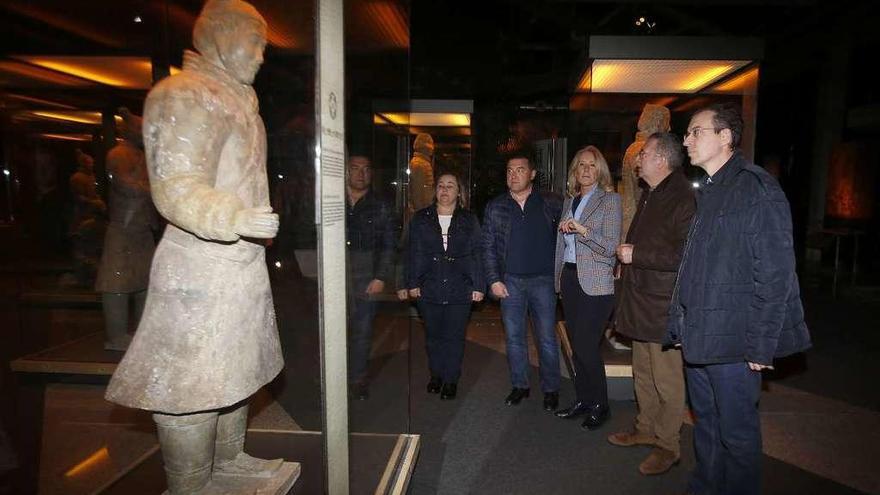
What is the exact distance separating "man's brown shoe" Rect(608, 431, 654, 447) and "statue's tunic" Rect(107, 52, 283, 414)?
2.36 m

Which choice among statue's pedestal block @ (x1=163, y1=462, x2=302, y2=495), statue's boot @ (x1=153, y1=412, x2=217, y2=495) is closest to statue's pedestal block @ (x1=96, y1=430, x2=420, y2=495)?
statue's pedestal block @ (x1=163, y1=462, x2=302, y2=495)

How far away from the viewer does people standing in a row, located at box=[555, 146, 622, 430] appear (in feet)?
10.3

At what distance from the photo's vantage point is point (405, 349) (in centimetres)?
256

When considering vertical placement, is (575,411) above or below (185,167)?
below

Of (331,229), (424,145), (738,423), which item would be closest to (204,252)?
(331,229)

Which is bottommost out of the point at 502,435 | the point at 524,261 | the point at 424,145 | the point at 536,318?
the point at 502,435

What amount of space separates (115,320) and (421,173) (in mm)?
3301

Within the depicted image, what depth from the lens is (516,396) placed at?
3691 millimetres

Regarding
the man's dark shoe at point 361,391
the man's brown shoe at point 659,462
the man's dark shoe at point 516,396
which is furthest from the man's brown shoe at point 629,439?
the man's dark shoe at point 361,391

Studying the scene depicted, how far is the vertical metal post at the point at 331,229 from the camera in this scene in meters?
1.28

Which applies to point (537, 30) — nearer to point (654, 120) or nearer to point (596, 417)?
point (654, 120)

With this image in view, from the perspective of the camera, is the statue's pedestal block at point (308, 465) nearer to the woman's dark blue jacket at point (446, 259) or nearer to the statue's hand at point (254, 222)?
the statue's hand at point (254, 222)

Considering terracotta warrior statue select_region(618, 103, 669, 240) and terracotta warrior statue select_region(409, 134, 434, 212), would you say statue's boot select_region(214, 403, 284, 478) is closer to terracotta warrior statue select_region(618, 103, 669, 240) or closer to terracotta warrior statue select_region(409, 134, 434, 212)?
terracotta warrior statue select_region(618, 103, 669, 240)

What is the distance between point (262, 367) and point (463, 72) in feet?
24.3
